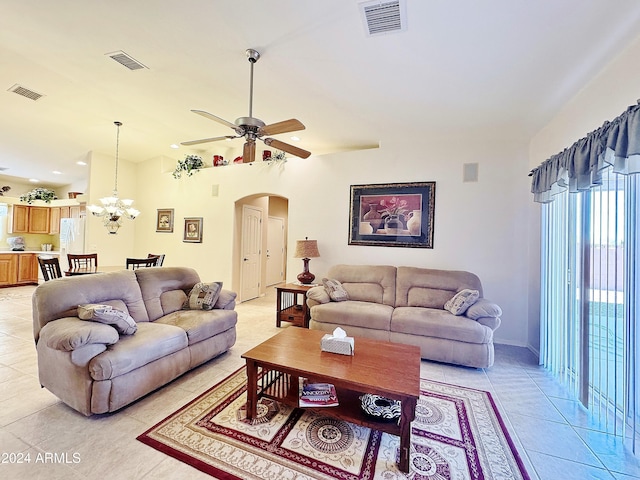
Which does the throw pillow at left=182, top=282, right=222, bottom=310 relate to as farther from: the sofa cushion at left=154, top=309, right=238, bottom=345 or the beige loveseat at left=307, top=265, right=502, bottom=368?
the beige loveseat at left=307, top=265, right=502, bottom=368

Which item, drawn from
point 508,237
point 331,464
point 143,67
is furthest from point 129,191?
point 508,237

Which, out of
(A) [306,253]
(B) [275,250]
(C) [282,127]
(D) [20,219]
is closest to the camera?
(C) [282,127]

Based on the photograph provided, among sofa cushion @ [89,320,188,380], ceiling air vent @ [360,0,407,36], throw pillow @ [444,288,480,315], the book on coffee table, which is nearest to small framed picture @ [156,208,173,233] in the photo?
sofa cushion @ [89,320,188,380]

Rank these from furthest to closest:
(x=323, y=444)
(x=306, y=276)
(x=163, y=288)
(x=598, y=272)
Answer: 1. (x=306, y=276)
2. (x=163, y=288)
3. (x=598, y=272)
4. (x=323, y=444)

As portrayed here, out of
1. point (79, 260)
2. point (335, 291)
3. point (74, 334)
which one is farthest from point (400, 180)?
point (79, 260)

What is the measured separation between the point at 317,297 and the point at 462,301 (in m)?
1.80

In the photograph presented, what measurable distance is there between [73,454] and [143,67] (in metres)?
3.38

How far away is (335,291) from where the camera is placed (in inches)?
153

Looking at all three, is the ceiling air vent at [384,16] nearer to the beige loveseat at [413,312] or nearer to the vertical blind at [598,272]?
the vertical blind at [598,272]

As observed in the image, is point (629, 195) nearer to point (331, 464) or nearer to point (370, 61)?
point (370, 61)

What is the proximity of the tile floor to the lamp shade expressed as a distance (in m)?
1.85

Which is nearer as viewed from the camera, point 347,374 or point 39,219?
point 347,374

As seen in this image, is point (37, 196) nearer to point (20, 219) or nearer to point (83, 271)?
point (20, 219)

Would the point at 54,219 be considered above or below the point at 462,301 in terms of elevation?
above
